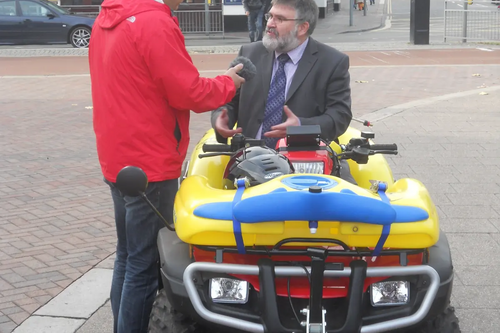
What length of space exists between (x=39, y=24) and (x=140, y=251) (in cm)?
1799

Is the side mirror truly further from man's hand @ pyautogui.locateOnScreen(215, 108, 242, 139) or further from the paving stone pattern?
the paving stone pattern

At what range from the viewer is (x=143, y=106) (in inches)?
128

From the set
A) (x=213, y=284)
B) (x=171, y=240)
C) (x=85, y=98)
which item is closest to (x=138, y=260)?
(x=171, y=240)

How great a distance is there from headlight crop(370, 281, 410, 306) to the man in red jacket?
1.05 m

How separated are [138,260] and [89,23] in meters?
17.5

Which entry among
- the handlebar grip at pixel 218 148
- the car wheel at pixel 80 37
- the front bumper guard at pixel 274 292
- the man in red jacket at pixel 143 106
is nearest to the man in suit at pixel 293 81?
the handlebar grip at pixel 218 148

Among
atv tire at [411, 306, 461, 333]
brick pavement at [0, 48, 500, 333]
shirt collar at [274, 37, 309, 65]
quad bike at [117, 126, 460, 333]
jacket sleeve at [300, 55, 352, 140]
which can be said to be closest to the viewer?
quad bike at [117, 126, 460, 333]

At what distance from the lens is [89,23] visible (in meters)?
20.1

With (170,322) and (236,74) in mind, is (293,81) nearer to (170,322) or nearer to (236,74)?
(236,74)

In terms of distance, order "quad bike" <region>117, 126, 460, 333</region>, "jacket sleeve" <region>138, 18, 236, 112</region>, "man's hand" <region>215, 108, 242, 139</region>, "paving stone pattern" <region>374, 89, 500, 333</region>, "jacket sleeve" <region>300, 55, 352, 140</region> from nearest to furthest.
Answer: "quad bike" <region>117, 126, 460, 333</region> → "jacket sleeve" <region>138, 18, 236, 112</region> → "man's hand" <region>215, 108, 242, 139</region> → "jacket sleeve" <region>300, 55, 352, 140</region> → "paving stone pattern" <region>374, 89, 500, 333</region>

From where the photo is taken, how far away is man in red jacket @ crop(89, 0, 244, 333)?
3.17 meters

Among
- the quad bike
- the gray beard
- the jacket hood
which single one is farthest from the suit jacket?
the quad bike

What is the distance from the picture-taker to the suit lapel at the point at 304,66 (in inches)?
161

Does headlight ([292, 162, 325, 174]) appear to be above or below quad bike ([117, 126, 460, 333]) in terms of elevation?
above
